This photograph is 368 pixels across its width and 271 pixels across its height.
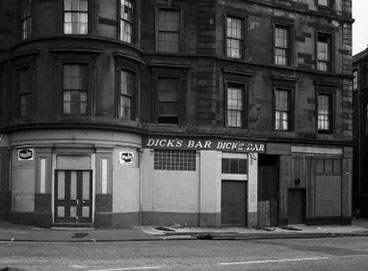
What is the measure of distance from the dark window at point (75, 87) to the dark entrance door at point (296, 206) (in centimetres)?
1368

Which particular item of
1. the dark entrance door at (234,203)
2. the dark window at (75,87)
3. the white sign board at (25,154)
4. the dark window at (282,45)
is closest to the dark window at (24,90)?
the white sign board at (25,154)

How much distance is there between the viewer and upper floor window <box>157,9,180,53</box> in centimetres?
3197

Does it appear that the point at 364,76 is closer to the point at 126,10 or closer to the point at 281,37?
the point at 281,37

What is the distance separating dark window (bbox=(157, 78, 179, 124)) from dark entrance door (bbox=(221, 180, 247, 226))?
14.7ft

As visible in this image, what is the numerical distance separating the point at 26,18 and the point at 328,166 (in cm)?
1945

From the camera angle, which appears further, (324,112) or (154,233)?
(324,112)

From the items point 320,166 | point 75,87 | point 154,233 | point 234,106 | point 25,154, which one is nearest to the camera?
point 154,233

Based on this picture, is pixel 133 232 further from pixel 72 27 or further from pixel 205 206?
pixel 72 27

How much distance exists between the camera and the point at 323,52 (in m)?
37.4

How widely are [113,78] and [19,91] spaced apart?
4861 millimetres

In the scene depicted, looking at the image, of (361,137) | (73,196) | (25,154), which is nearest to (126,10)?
(25,154)

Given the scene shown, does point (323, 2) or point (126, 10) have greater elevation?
point (323, 2)

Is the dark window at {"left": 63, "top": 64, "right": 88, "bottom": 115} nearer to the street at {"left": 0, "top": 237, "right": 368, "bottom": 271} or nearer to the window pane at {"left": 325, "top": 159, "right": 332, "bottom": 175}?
the street at {"left": 0, "top": 237, "right": 368, "bottom": 271}

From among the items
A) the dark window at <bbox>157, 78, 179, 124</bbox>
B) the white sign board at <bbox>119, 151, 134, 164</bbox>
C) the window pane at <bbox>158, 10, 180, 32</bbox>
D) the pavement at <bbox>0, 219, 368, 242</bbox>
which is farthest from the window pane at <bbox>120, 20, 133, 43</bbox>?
the pavement at <bbox>0, 219, 368, 242</bbox>
